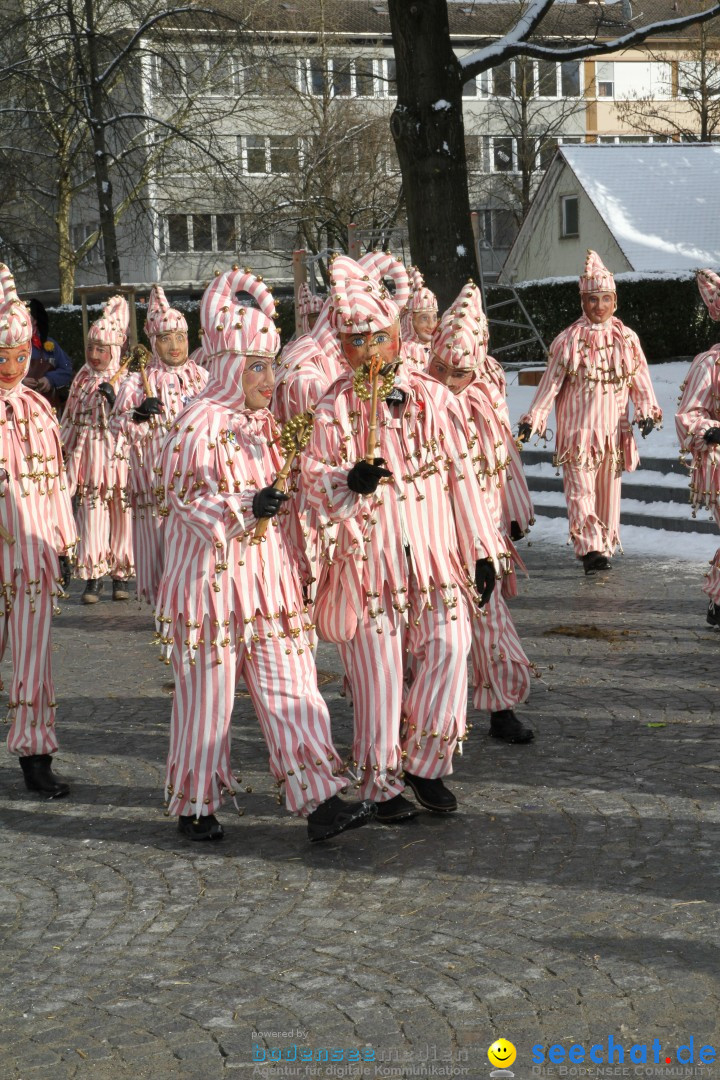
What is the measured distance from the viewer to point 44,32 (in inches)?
1126

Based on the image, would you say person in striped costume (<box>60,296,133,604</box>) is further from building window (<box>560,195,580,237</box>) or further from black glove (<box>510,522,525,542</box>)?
building window (<box>560,195,580,237</box>)

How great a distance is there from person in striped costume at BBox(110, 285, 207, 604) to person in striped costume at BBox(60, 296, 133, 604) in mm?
1078

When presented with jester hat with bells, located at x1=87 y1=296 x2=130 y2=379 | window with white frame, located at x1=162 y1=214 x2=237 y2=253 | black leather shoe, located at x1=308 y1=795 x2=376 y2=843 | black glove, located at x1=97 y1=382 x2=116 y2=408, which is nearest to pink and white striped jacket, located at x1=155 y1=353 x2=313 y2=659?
black leather shoe, located at x1=308 y1=795 x2=376 y2=843

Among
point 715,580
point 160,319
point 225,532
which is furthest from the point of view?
point 160,319

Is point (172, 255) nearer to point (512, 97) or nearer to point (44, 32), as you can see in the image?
point (512, 97)

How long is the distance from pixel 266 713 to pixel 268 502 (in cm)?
80

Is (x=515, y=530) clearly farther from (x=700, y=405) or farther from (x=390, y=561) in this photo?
(x=700, y=405)

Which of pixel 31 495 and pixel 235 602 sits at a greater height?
pixel 31 495

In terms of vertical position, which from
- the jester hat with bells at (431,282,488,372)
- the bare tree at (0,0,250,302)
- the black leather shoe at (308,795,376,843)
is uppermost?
the bare tree at (0,0,250,302)

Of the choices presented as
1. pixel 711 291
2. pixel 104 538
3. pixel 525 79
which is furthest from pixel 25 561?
→ pixel 525 79

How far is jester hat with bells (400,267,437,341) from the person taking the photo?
9.65 meters

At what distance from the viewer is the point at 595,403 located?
11.5 metres

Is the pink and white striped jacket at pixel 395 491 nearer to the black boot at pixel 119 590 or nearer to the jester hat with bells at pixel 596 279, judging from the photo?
the jester hat with bells at pixel 596 279

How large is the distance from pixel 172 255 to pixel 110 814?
44728mm
